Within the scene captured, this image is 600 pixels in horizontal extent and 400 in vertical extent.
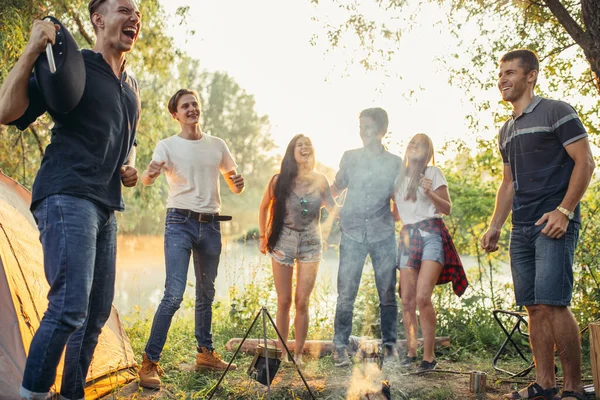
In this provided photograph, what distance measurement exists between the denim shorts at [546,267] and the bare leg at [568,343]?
0.28ft

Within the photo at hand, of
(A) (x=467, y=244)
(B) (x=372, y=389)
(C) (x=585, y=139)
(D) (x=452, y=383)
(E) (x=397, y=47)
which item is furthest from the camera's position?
(A) (x=467, y=244)

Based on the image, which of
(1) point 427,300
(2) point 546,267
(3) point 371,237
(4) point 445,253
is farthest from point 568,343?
(3) point 371,237

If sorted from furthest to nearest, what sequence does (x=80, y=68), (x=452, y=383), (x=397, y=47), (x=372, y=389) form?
1. (x=397, y=47)
2. (x=452, y=383)
3. (x=372, y=389)
4. (x=80, y=68)

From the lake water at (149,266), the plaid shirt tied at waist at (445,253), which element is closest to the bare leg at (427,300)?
the plaid shirt tied at waist at (445,253)

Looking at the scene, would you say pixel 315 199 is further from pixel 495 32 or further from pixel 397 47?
pixel 495 32

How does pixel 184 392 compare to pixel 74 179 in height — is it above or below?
below

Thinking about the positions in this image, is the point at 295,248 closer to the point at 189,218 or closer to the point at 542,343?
the point at 189,218

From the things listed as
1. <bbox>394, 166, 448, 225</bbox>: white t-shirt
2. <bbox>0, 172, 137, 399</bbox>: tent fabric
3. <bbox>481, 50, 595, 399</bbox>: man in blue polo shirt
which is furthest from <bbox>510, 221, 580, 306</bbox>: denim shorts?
<bbox>0, 172, 137, 399</bbox>: tent fabric

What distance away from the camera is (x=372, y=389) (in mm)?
3521

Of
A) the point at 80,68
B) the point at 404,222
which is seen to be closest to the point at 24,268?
the point at 80,68

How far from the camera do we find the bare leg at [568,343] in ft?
10.6

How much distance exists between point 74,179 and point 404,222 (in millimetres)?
3033

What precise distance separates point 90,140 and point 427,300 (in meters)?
2.98

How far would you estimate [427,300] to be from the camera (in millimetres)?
4383
